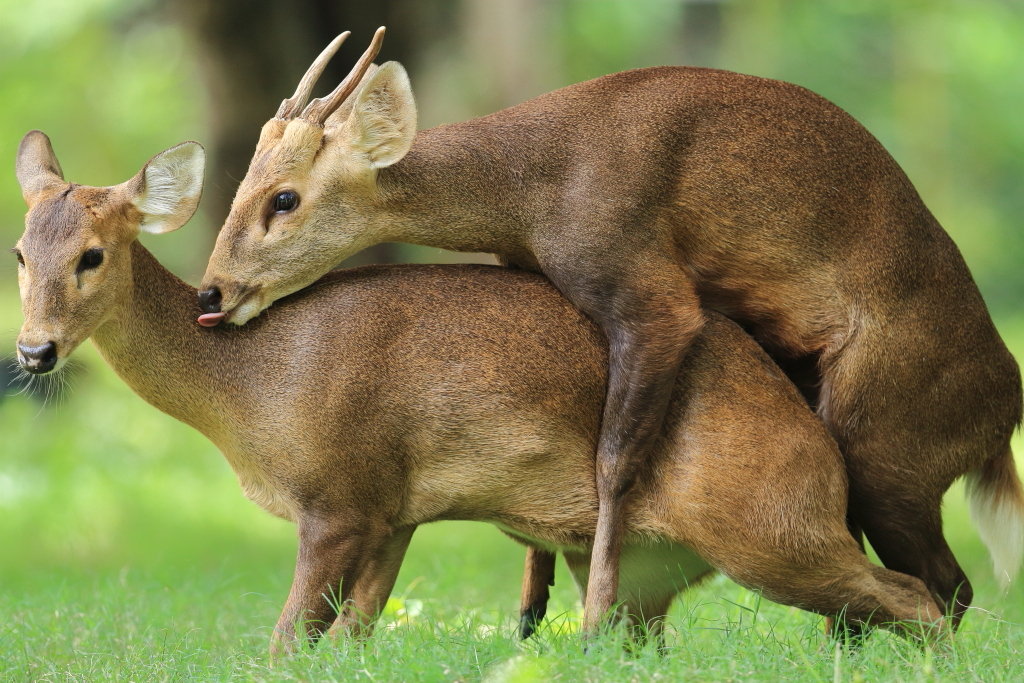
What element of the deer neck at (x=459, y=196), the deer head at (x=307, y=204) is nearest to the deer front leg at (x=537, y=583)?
the deer neck at (x=459, y=196)

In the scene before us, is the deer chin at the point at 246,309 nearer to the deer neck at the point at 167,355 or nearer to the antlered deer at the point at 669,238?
the antlered deer at the point at 669,238

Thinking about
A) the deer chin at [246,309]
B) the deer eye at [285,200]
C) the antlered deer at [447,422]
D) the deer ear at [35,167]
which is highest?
the deer eye at [285,200]

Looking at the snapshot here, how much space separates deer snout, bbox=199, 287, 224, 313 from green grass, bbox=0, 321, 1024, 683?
98 centimetres

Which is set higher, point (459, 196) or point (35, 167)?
point (459, 196)

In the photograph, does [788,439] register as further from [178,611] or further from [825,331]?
[178,611]

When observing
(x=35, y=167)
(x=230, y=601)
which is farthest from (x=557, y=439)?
(x=230, y=601)

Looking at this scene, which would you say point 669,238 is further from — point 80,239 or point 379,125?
point 80,239

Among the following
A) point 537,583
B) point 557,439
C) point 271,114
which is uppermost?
point 557,439

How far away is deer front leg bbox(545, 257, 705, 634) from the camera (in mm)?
4855

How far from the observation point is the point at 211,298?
195 inches

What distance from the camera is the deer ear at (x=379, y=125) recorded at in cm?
496

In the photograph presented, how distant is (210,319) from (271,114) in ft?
17.8

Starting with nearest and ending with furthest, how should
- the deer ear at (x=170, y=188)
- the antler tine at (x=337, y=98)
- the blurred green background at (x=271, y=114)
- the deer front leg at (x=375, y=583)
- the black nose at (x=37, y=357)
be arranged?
the black nose at (x=37, y=357) → the deer ear at (x=170, y=188) → the antler tine at (x=337, y=98) → the deer front leg at (x=375, y=583) → the blurred green background at (x=271, y=114)

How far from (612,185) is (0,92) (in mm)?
16470
